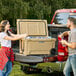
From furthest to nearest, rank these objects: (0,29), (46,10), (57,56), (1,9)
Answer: (46,10)
(1,9)
(57,56)
(0,29)

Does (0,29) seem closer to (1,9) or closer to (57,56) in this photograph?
(57,56)

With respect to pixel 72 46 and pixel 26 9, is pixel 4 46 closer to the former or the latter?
pixel 72 46

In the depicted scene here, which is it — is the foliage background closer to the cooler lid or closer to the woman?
the cooler lid

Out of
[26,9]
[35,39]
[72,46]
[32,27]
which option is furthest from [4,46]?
[26,9]

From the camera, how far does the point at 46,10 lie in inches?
1082

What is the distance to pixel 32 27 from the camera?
307 inches

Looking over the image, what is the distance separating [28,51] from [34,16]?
67.6 feet

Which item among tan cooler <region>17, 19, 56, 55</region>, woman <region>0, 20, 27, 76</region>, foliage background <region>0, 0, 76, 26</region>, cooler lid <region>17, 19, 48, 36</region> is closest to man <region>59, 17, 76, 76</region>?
woman <region>0, 20, 27, 76</region>

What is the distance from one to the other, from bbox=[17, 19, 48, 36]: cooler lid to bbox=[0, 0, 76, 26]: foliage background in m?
17.6

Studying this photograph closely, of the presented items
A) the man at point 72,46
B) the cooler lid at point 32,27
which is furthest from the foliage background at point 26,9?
the man at point 72,46

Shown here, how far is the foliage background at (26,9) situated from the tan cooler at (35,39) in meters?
17.6

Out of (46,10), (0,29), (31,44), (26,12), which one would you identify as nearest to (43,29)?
(31,44)

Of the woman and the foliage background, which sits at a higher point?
the woman

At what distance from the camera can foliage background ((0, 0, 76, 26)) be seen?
25578 millimetres
